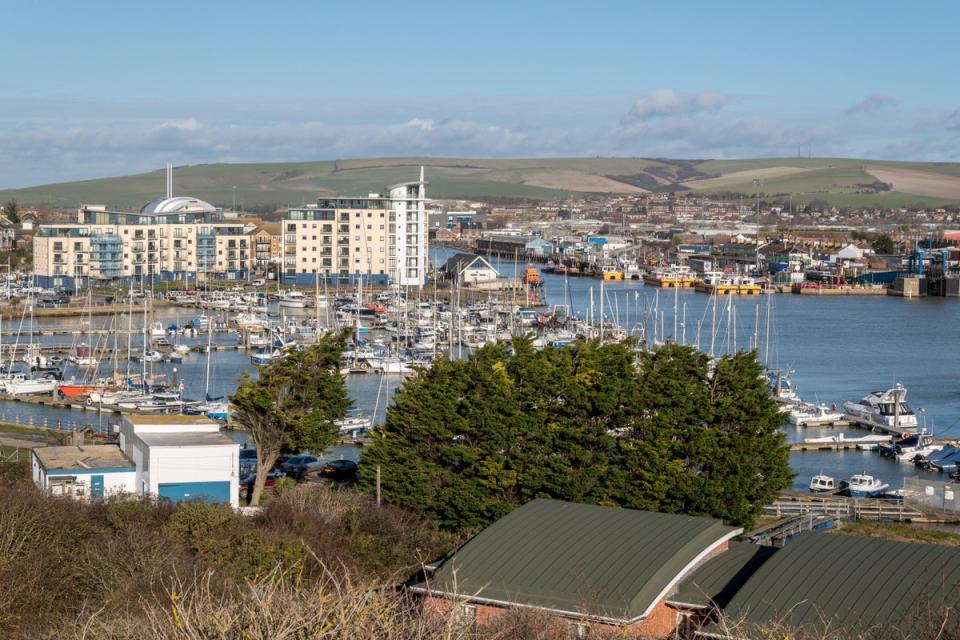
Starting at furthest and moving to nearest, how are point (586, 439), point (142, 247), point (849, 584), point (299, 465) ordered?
point (142, 247)
point (299, 465)
point (586, 439)
point (849, 584)

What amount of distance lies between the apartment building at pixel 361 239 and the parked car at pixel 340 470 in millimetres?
14899

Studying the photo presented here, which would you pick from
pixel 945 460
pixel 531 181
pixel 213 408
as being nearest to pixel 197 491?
pixel 213 408

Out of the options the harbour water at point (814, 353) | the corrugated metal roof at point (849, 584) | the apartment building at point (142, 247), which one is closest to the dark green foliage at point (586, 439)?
the corrugated metal roof at point (849, 584)

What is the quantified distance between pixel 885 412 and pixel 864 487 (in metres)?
2.78

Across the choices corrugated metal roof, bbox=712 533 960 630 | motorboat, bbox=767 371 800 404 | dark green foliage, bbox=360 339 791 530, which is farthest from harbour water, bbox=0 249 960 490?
corrugated metal roof, bbox=712 533 960 630

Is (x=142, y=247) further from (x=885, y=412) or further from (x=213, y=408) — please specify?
(x=885, y=412)

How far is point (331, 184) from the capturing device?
64.4 m

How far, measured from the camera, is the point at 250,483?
258 inches

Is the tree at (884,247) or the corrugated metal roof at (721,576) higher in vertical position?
the corrugated metal roof at (721,576)

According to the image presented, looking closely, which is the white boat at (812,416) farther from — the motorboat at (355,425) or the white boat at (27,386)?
the white boat at (27,386)

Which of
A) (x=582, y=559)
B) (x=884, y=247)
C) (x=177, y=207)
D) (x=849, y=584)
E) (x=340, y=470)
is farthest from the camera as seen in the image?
(x=884, y=247)

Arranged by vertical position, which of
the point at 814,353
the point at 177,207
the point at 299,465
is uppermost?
the point at 177,207

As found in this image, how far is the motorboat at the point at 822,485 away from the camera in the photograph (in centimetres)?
781

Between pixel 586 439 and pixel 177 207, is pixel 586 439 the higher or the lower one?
the lower one
